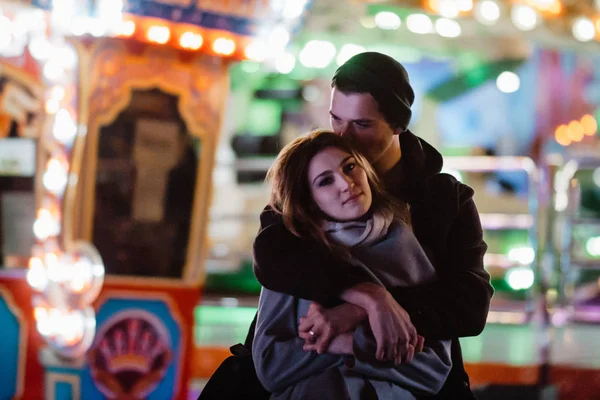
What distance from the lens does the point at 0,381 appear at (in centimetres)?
358

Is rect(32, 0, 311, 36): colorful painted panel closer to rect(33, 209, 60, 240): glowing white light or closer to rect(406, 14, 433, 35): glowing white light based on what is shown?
rect(33, 209, 60, 240): glowing white light

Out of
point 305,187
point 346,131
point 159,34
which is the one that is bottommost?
point 305,187

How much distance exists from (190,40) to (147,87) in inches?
12.2

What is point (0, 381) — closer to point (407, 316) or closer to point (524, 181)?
point (407, 316)

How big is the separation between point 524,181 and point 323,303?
5718mm

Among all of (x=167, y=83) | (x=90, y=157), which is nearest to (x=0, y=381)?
(x=90, y=157)

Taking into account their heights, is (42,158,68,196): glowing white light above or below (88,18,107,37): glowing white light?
below

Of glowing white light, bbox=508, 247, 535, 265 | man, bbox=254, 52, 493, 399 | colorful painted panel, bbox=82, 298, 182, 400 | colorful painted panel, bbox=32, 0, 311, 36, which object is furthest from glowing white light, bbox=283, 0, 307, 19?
glowing white light, bbox=508, 247, 535, 265

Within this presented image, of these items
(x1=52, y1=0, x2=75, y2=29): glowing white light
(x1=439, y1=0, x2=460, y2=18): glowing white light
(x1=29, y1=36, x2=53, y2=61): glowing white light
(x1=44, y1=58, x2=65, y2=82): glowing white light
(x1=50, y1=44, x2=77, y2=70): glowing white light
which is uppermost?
(x1=439, y1=0, x2=460, y2=18): glowing white light

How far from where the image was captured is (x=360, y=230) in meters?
1.24

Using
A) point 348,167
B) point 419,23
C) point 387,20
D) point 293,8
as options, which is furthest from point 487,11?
point 348,167

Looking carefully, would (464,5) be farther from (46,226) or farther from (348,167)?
(348,167)

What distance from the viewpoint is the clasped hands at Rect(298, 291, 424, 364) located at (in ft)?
3.91

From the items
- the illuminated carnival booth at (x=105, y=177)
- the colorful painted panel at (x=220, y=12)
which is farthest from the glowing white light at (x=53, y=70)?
the colorful painted panel at (x=220, y=12)
